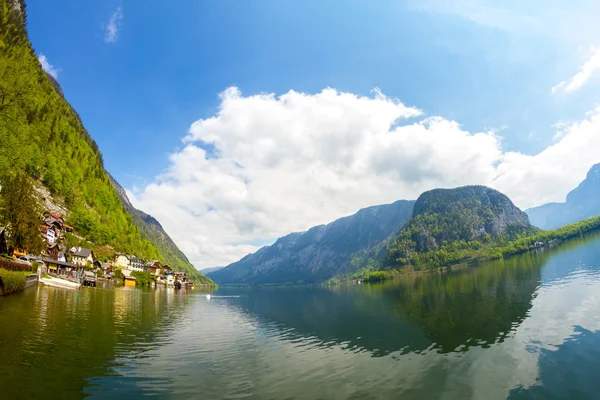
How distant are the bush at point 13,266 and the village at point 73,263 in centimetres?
798

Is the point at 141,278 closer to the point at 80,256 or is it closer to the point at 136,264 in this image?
the point at 136,264

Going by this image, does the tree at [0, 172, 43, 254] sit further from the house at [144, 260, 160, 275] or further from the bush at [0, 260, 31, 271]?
the house at [144, 260, 160, 275]

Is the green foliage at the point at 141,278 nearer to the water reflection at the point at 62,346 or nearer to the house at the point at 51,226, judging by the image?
the house at the point at 51,226

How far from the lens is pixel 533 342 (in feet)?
93.2

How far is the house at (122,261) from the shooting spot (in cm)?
14888

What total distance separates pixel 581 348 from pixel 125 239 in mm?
200966

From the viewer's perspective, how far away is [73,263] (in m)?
109

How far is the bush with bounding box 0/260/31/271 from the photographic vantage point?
5161 cm

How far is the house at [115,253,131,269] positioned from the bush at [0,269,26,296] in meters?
111

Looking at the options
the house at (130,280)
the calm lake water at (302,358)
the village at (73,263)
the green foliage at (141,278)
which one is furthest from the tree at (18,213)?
the green foliage at (141,278)

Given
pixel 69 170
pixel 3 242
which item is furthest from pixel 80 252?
pixel 3 242

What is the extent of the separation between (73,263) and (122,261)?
44.3 m

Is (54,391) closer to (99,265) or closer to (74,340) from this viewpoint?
(74,340)

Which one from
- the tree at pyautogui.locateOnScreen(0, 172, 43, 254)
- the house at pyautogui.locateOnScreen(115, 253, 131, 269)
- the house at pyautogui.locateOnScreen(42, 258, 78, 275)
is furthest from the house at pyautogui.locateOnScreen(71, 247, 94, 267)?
the tree at pyautogui.locateOnScreen(0, 172, 43, 254)
